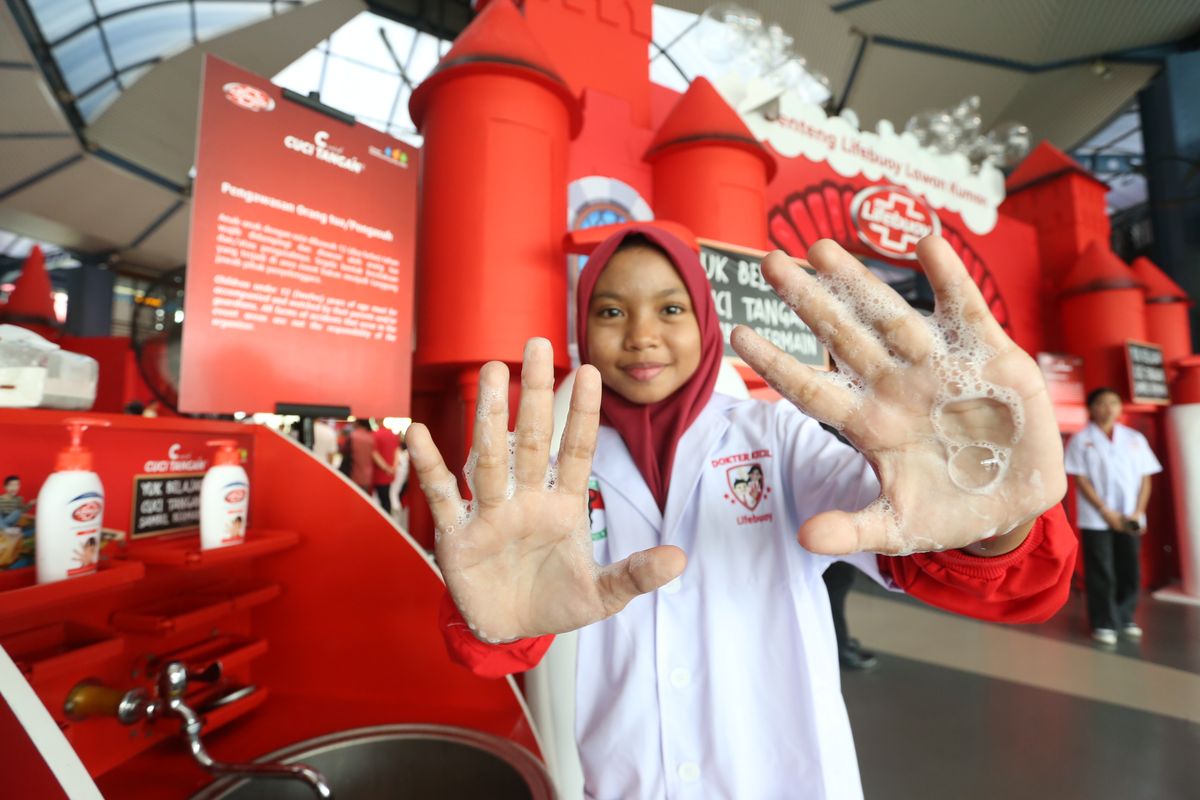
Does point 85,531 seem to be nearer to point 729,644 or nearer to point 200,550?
point 200,550


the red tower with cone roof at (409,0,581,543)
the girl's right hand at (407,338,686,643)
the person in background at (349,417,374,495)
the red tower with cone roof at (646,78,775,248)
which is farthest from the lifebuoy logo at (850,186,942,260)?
the person in background at (349,417,374,495)

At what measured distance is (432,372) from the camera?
177cm

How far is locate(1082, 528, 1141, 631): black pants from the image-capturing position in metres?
2.79

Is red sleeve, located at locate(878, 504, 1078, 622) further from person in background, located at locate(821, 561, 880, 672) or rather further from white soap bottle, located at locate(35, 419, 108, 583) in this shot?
person in background, located at locate(821, 561, 880, 672)

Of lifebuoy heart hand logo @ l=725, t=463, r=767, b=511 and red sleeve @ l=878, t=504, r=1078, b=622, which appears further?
lifebuoy heart hand logo @ l=725, t=463, r=767, b=511

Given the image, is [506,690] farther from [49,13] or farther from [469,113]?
[49,13]

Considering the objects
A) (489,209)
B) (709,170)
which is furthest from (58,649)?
(709,170)

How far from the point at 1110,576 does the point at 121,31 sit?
28.7 feet

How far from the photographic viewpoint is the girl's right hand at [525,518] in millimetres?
534

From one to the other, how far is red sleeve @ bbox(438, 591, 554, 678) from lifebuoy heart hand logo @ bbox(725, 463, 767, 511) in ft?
0.94

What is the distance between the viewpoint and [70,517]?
2.28 feet

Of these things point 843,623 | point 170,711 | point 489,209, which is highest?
point 489,209

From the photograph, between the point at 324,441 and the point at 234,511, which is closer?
the point at 234,511

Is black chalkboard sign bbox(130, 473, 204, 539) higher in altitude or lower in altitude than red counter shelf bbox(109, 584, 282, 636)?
higher
